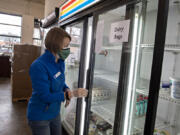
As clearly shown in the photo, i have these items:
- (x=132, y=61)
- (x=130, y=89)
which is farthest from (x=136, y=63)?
(x=130, y=89)

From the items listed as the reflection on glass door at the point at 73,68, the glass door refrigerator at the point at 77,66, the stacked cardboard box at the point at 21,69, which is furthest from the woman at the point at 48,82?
the stacked cardboard box at the point at 21,69

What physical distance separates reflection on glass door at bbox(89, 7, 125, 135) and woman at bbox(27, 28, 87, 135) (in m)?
0.42

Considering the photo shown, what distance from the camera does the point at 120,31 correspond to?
127 cm

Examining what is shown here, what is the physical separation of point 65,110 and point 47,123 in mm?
1440

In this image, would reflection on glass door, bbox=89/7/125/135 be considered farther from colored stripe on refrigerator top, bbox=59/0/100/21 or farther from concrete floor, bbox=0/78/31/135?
concrete floor, bbox=0/78/31/135

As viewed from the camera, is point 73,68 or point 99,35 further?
point 73,68

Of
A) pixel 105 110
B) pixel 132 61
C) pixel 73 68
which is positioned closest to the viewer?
pixel 132 61

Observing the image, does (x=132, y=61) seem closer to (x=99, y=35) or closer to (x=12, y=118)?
(x=99, y=35)

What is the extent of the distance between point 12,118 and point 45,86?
8.14 feet

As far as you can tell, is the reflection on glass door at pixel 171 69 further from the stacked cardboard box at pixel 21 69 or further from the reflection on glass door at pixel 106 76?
the stacked cardboard box at pixel 21 69

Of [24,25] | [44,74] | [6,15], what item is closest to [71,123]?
[44,74]

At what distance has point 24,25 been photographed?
7371mm

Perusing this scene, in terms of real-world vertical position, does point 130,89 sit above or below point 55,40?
below

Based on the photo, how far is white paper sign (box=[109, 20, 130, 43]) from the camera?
1.20 m
